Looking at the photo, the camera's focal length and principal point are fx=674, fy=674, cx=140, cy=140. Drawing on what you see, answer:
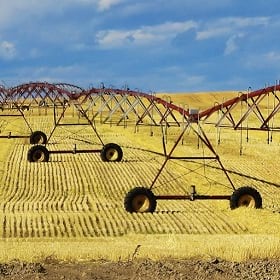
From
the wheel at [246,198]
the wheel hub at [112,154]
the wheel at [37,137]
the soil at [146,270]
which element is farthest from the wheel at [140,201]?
the wheel at [37,137]

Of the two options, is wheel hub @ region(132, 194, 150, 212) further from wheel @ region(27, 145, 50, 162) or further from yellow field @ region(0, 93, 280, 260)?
wheel @ region(27, 145, 50, 162)

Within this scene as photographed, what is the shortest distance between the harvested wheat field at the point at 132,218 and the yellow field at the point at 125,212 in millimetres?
39

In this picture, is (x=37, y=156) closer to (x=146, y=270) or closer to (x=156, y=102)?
(x=156, y=102)

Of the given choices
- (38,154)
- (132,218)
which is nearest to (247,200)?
(132,218)

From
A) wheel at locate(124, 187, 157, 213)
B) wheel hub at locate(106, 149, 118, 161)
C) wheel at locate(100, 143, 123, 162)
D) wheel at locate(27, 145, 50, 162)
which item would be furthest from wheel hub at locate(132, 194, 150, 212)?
wheel at locate(27, 145, 50, 162)

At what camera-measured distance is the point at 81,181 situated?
3466 cm

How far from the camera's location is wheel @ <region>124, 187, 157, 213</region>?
2628cm

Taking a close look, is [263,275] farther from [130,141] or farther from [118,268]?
[130,141]

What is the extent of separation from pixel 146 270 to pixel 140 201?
1232 centimetres

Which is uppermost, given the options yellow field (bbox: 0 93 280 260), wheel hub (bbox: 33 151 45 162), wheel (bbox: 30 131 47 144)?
wheel (bbox: 30 131 47 144)

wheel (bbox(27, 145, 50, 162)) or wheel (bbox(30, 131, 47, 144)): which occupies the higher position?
wheel (bbox(30, 131, 47, 144))

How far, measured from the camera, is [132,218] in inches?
1002

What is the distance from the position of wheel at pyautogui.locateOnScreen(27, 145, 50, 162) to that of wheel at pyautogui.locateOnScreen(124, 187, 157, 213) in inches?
624

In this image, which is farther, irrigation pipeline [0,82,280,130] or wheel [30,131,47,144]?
wheel [30,131,47,144]
